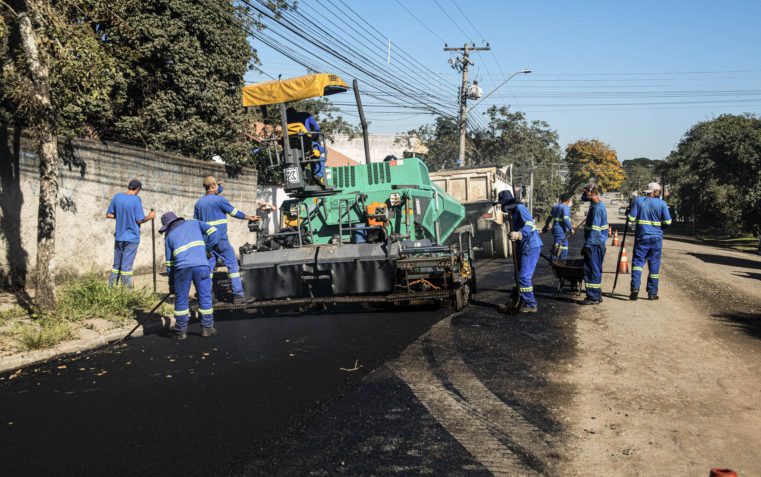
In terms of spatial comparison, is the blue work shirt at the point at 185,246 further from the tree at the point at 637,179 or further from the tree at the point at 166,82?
the tree at the point at 637,179

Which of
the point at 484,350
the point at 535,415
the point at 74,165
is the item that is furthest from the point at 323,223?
the point at 535,415

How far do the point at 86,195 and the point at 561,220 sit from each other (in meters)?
9.03

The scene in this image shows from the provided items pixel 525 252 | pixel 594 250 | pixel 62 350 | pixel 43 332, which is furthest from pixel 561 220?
pixel 43 332

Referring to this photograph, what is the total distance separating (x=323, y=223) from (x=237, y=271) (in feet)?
5.41

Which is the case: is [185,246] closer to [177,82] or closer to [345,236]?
[345,236]

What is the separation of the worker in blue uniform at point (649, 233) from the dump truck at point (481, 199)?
728 centimetres

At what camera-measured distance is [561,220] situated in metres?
12.1

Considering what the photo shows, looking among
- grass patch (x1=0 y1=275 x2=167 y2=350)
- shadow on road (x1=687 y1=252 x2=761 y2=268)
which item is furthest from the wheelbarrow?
shadow on road (x1=687 y1=252 x2=761 y2=268)

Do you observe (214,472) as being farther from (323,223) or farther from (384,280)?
(323,223)

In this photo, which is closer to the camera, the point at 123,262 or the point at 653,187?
the point at 123,262

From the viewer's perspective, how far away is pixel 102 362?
6266 mm

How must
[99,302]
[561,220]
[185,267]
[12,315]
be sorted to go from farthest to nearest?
[561,220] < [99,302] < [12,315] < [185,267]

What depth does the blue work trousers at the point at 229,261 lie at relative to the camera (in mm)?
8383

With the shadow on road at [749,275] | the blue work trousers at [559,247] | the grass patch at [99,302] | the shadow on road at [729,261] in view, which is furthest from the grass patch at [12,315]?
the shadow on road at [729,261]
